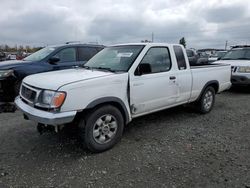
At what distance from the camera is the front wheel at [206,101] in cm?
576

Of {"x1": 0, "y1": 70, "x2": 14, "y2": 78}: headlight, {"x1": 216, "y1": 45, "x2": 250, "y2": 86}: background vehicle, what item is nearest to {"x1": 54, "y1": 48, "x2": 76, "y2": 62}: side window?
{"x1": 0, "y1": 70, "x2": 14, "y2": 78}: headlight

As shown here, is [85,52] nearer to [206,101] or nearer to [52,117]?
[206,101]

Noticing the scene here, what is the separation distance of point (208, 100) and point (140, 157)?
123 inches

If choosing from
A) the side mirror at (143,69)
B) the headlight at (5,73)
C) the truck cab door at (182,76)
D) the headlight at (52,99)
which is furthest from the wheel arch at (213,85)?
the headlight at (5,73)

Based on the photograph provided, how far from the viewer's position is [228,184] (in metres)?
2.91

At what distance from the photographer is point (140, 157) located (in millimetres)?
3604

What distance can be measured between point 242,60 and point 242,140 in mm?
5705

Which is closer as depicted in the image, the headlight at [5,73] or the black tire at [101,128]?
the black tire at [101,128]

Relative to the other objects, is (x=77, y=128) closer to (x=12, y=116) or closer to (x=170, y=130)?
(x=170, y=130)

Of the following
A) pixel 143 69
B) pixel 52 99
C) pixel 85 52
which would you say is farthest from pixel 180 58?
pixel 85 52

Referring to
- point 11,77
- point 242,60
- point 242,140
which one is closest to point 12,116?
point 11,77

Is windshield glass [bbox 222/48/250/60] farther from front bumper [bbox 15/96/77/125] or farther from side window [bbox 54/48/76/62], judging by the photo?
front bumper [bbox 15/96/77/125]

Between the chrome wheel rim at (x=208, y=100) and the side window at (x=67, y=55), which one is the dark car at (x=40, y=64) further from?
the chrome wheel rim at (x=208, y=100)

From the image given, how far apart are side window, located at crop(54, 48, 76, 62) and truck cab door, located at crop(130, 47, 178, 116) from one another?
3619 millimetres
